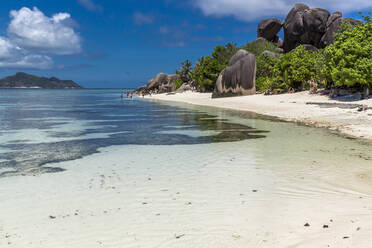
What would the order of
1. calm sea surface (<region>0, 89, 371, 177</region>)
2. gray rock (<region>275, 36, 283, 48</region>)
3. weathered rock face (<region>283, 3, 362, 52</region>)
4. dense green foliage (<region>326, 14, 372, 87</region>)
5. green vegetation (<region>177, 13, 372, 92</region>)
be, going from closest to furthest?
1. calm sea surface (<region>0, 89, 371, 177</region>)
2. dense green foliage (<region>326, 14, 372, 87</region>)
3. green vegetation (<region>177, 13, 372, 92</region>)
4. weathered rock face (<region>283, 3, 362, 52</region>)
5. gray rock (<region>275, 36, 283, 48</region>)

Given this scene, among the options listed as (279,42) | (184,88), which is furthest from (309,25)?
(184,88)

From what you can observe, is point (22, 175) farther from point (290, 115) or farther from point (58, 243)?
point (290, 115)

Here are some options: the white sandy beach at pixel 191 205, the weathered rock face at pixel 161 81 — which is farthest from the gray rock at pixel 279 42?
the white sandy beach at pixel 191 205

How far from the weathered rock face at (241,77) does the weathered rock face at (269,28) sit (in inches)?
1221

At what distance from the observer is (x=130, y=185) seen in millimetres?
6992

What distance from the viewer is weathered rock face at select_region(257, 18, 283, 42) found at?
69125 millimetres

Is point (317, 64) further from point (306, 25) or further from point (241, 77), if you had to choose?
point (306, 25)

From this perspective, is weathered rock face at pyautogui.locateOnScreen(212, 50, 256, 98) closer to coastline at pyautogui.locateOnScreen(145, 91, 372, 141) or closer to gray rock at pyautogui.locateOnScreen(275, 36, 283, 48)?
coastline at pyautogui.locateOnScreen(145, 91, 372, 141)

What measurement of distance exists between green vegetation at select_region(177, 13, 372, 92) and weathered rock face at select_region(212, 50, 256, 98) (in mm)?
1784

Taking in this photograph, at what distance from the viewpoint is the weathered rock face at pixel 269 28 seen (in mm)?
69125

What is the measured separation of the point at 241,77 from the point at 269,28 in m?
34.9

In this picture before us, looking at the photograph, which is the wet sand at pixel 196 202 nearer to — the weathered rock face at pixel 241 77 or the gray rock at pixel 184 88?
the weathered rock face at pixel 241 77

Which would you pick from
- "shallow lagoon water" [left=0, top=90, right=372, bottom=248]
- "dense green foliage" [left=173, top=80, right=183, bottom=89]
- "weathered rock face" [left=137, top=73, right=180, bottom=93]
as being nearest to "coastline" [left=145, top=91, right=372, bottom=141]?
"shallow lagoon water" [left=0, top=90, right=372, bottom=248]

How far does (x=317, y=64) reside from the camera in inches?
1267
